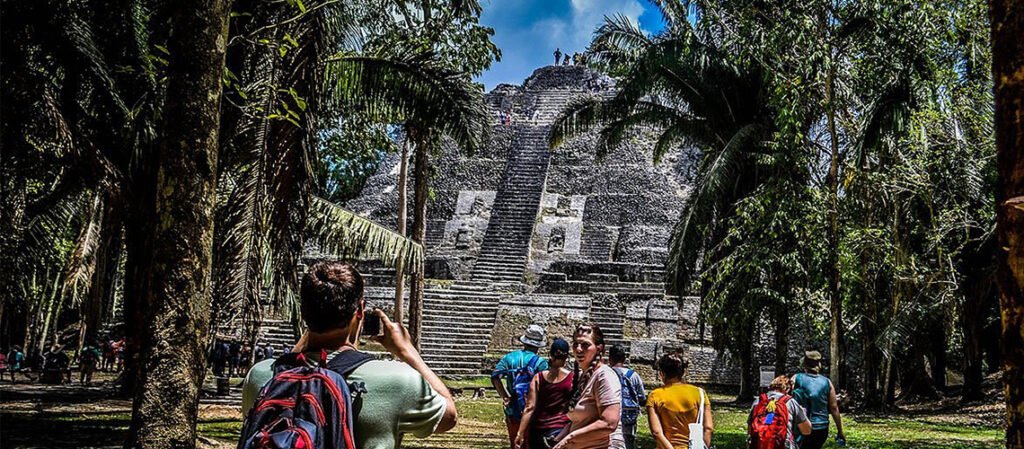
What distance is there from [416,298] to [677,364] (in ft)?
29.7

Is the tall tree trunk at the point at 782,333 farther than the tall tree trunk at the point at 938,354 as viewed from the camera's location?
No

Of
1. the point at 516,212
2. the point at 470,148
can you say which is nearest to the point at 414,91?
the point at 470,148

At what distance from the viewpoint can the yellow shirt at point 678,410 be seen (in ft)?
15.3

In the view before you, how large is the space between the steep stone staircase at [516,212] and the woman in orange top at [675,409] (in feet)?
68.9

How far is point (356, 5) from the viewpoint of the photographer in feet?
28.9

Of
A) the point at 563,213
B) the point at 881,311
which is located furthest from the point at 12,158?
the point at 563,213

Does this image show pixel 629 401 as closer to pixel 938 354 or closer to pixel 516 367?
pixel 516 367

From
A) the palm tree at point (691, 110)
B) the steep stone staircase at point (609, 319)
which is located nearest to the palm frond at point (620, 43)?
the palm tree at point (691, 110)

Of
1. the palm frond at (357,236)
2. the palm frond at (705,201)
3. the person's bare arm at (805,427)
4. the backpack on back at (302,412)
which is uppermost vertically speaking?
the palm frond at (705,201)

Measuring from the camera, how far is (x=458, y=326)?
2119 centimetres

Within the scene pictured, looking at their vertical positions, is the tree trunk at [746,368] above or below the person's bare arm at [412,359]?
below

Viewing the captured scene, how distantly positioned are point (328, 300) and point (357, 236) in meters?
7.95

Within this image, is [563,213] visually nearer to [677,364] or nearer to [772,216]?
[772,216]

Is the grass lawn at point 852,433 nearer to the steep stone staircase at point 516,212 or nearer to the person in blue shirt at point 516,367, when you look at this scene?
the person in blue shirt at point 516,367
